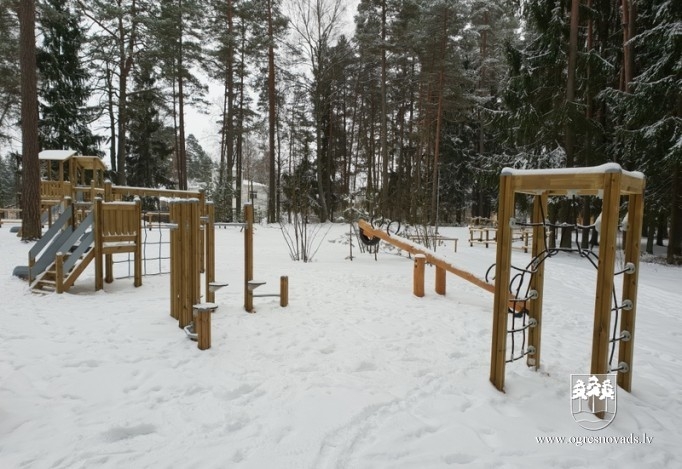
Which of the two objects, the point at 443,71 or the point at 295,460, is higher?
the point at 443,71

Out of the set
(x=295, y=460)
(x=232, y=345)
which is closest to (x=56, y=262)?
(x=232, y=345)

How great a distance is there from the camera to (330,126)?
26.4m

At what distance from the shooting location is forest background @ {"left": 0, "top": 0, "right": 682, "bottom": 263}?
460 inches

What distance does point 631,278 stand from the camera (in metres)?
2.96

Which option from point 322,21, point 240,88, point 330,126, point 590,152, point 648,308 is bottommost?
point 648,308

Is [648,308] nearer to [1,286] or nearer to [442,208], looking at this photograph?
[1,286]

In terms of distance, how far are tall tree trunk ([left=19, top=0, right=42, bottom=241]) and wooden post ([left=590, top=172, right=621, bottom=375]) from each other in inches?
520

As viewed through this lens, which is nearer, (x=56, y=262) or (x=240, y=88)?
(x=56, y=262)

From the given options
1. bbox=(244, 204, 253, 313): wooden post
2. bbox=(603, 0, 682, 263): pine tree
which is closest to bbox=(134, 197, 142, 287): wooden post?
bbox=(244, 204, 253, 313): wooden post

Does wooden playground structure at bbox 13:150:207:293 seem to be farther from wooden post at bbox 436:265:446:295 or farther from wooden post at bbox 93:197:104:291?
wooden post at bbox 436:265:446:295

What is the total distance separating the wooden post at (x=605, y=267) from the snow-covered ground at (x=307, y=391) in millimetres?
462

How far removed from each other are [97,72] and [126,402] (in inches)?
840
